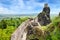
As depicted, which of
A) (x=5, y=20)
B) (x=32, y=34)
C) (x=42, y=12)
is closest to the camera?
(x=32, y=34)

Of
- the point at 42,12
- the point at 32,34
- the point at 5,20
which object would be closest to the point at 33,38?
the point at 32,34

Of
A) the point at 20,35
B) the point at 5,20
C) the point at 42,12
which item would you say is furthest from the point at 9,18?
the point at 20,35

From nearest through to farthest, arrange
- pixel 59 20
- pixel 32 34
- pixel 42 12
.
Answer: pixel 32 34 < pixel 59 20 < pixel 42 12

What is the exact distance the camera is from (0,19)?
18.1 metres

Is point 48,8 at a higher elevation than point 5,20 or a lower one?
higher

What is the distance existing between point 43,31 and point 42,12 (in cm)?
529

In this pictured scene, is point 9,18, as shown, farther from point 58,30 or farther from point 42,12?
point 58,30

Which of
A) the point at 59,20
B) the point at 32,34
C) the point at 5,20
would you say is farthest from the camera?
the point at 5,20

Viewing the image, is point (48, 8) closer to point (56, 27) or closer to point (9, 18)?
point (56, 27)

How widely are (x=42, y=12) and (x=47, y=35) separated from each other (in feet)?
17.6

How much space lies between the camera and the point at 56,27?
6758 mm

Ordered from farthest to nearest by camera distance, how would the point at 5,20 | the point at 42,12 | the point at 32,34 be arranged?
the point at 5,20
the point at 42,12
the point at 32,34

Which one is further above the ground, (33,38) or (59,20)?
(59,20)

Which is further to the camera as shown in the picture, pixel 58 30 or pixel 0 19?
pixel 0 19
